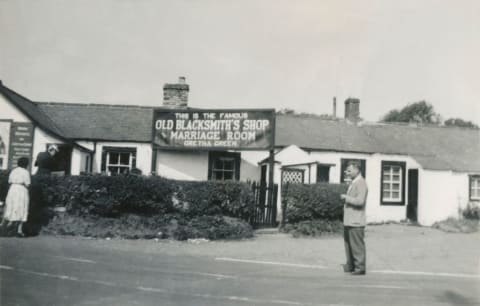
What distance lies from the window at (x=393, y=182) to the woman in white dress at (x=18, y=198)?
51.6 feet

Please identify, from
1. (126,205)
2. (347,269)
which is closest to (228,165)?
(126,205)

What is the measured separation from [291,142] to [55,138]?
10037 millimetres

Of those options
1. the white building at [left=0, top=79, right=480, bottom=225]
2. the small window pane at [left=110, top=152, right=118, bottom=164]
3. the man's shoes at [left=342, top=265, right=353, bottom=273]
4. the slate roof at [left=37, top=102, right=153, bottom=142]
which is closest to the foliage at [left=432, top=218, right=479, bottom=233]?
the white building at [left=0, top=79, right=480, bottom=225]

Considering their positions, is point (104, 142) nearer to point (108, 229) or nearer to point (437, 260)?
point (108, 229)

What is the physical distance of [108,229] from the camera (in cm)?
1263

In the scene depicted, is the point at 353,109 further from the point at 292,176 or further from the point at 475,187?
the point at 292,176

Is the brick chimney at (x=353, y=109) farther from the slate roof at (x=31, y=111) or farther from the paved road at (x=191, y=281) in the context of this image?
the paved road at (x=191, y=281)

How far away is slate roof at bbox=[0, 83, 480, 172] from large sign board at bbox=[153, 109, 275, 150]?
2.47 m

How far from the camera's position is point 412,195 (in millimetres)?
21641

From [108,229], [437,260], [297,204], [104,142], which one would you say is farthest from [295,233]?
[104,142]

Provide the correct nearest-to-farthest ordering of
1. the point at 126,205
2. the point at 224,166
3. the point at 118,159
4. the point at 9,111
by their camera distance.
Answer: the point at 126,205
the point at 9,111
the point at 118,159
the point at 224,166

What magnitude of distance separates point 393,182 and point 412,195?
1082 mm

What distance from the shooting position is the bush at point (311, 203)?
46.6 feet

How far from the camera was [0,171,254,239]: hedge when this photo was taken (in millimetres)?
12781
